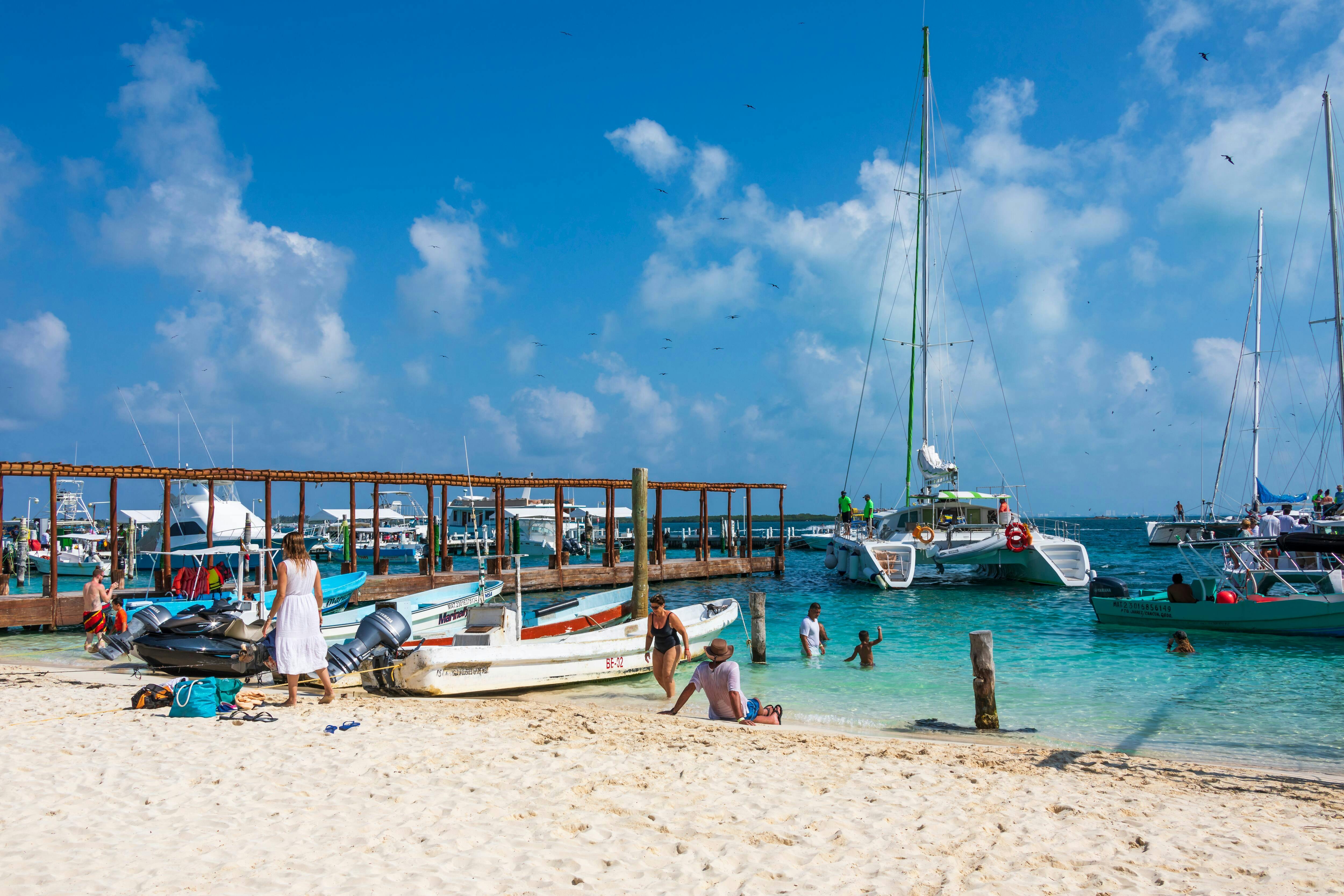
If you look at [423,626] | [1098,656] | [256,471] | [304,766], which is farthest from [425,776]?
[256,471]

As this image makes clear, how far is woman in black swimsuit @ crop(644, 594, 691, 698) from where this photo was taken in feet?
37.6

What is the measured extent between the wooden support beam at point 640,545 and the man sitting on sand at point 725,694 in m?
6.29

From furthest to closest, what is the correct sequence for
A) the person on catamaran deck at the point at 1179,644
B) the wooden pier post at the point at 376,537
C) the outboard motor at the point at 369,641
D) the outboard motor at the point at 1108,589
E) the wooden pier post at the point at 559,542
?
the wooden pier post at the point at 559,542 < the wooden pier post at the point at 376,537 < the outboard motor at the point at 1108,589 < the person on catamaran deck at the point at 1179,644 < the outboard motor at the point at 369,641

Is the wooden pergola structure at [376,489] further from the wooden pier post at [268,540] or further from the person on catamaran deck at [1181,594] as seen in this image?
the person on catamaran deck at [1181,594]

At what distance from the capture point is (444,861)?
4957 millimetres

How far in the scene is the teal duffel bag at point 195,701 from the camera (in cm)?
A: 866

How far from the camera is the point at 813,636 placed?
15781 mm

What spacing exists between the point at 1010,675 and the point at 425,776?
431 inches

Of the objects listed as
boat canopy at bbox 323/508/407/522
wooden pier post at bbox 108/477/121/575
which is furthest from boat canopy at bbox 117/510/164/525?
wooden pier post at bbox 108/477/121/575

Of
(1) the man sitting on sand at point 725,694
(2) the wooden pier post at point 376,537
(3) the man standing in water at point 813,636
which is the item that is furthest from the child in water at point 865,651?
(2) the wooden pier post at point 376,537

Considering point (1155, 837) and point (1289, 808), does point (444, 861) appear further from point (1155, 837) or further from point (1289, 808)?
point (1289, 808)

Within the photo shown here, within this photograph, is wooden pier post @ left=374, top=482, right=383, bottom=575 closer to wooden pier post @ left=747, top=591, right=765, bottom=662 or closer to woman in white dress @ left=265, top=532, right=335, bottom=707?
wooden pier post @ left=747, top=591, right=765, bottom=662

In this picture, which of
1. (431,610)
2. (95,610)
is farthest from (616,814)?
(95,610)

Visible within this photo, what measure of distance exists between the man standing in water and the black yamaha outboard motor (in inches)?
417
